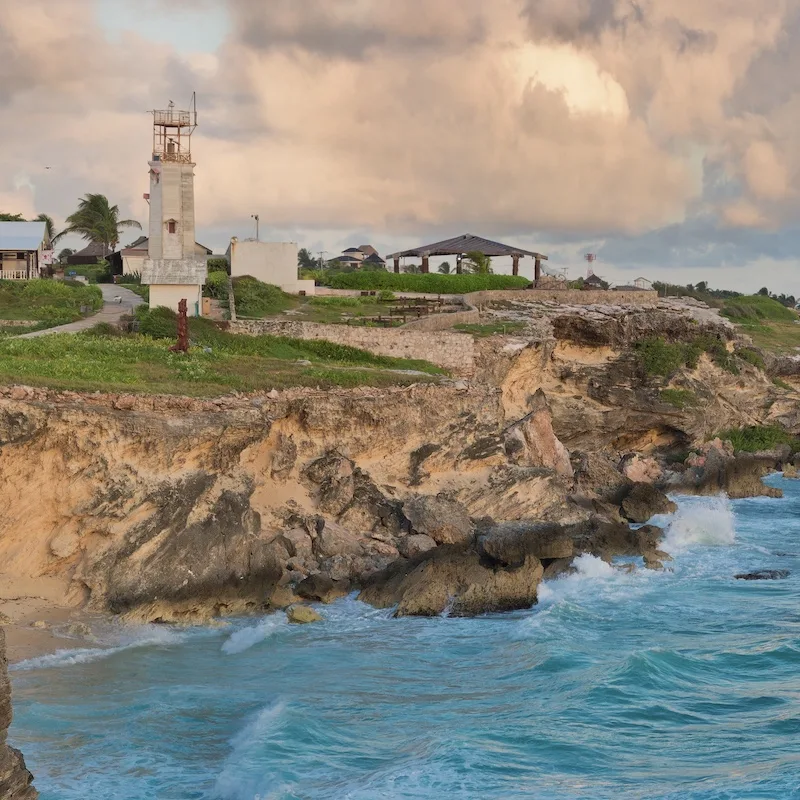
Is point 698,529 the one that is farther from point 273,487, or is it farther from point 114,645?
point 114,645

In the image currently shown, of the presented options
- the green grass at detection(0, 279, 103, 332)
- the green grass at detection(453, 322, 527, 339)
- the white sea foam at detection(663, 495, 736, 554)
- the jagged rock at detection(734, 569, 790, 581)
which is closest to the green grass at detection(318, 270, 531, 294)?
the green grass at detection(453, 322, 527, 339)

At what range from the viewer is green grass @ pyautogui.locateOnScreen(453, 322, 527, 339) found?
1594 inches

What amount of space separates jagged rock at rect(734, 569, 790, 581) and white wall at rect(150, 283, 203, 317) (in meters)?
21.5

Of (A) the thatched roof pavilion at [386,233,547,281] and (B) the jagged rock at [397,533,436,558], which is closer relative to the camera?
(B) the jagged rock at [397,533,436,558]

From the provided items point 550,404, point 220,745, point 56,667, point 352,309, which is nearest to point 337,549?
point 56,667

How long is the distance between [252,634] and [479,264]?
4219 cm

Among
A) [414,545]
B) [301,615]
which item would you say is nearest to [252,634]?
[301,615]

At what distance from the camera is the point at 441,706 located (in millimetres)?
18156

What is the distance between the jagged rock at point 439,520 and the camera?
1094 inches

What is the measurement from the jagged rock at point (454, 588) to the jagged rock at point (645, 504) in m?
10.2

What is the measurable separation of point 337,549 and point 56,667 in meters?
8.51

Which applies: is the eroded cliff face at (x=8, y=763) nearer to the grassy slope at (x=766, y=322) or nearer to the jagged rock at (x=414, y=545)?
the jagged rock at (x=414, y=545)

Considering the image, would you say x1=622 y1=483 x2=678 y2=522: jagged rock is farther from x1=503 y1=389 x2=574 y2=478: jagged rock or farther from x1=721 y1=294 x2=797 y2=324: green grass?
x1=721 y1=294 x2=797 y2=324: green grass

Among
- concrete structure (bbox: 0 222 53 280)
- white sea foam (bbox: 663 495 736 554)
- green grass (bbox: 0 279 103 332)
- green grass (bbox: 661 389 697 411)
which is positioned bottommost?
white sea foam (bbox: 663 495 736 554)
